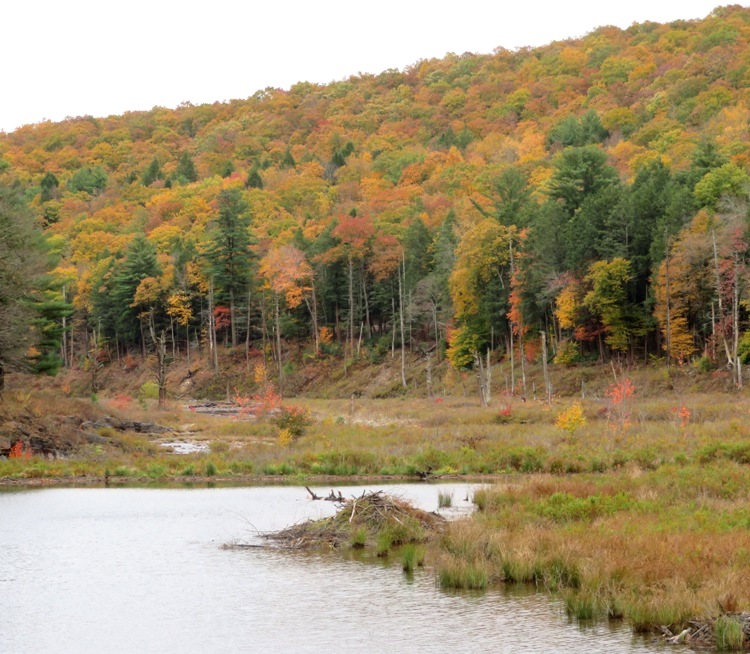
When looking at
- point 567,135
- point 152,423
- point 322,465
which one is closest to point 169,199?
point 567,135

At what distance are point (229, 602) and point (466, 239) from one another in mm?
76878

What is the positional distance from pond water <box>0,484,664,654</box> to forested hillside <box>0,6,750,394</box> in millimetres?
28504

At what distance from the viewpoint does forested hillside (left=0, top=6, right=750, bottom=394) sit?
75438 millimetres

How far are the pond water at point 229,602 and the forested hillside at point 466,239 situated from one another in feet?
93.5

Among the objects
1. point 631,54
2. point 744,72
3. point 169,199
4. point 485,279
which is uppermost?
point 631,54

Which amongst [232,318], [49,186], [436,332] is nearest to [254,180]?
[49,186]

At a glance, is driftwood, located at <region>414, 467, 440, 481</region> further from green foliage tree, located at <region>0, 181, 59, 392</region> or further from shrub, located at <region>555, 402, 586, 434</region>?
green foliage tree, located at <region>0, 181, 59, 392</region>

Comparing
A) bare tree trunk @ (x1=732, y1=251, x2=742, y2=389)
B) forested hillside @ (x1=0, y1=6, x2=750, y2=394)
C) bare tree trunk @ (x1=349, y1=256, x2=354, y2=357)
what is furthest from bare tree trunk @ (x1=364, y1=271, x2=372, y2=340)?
bare tree trunk @ (x1=732, y1=251, x2=742, y2=389)

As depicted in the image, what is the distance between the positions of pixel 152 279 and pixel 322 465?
8659 cm

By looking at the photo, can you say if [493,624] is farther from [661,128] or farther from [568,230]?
[661,128]

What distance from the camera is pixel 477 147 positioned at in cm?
17250

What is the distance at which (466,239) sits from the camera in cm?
9450

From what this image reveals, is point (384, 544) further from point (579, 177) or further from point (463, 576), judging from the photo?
point (579, 177)

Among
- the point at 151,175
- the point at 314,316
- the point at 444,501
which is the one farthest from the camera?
the point at 151,175
